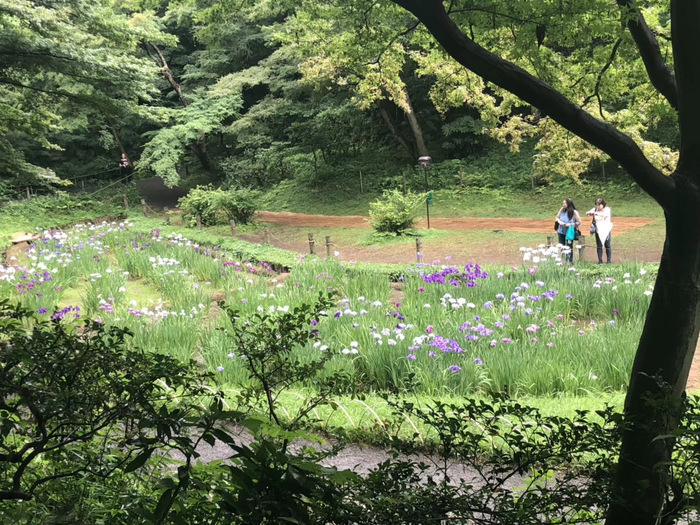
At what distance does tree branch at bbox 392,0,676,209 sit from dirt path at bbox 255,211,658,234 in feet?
36.7

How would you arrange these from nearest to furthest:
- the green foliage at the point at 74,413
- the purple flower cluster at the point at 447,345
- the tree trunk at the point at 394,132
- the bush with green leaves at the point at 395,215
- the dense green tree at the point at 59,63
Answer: the green foliage at the point at 74,413
the purple flower cluster at the point at 447,345
the dense green tree at the point at 59,63
the bush with green leaves at the point at 395,215
the tree trunk at the point at 394,132

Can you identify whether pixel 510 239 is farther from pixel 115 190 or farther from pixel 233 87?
pixel 115 190

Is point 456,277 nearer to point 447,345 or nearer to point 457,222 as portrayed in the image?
point 447,345

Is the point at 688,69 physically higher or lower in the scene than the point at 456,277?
higher

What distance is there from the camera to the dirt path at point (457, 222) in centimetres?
1304

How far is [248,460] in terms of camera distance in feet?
3.73

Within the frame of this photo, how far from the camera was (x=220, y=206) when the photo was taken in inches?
619

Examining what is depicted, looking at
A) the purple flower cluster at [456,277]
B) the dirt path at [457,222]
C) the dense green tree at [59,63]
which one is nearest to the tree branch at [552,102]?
the purple flower cluster at [456,277]

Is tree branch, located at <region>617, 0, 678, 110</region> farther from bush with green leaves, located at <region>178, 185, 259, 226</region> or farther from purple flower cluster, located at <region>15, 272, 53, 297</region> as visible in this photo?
bush with green leaves, located at <region>178, 185, 259, 226</region>

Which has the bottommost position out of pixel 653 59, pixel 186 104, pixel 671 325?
pixel 671 325

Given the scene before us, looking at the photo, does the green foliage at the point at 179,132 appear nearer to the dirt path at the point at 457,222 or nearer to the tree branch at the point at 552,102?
the dirt path at the point at 457,222

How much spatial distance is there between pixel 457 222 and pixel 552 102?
43.9 ft

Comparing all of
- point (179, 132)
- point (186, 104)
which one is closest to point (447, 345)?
point (179, 132)

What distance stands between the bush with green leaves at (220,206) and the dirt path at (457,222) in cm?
121
